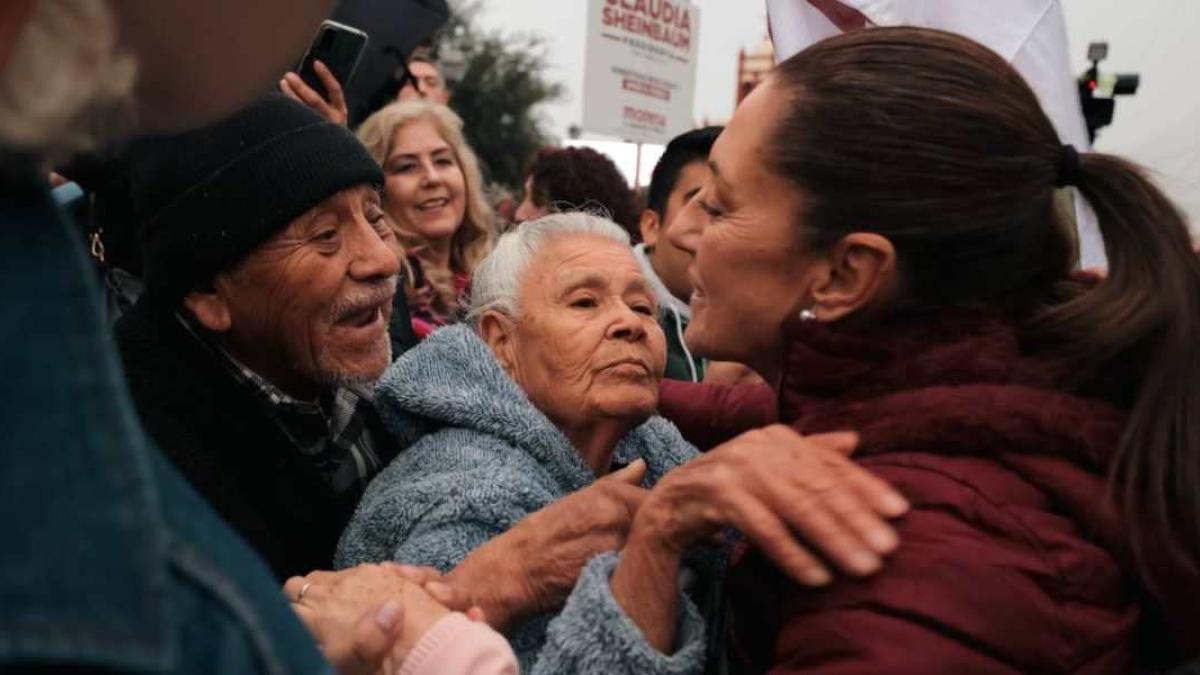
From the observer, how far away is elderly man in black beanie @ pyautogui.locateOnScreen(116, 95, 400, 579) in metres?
2.39

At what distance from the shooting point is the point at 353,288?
2.65 meters

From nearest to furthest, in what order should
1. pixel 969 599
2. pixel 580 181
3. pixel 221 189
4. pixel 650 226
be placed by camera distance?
1. pixel 969 599
2. pixel 221 189
3. pixel 650 226
4. pixel 580 181

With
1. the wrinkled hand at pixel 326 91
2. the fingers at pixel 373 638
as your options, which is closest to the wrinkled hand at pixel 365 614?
the fingers at pixel 373 638

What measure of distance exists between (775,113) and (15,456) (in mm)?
1262

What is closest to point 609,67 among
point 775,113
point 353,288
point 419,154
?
point 419,154

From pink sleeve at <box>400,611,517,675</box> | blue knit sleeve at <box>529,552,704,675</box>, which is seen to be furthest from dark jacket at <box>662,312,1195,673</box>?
pink sleeve at <box>400,611,517,675</box>

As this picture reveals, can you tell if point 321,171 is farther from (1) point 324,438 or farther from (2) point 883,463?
(2) point 883,463

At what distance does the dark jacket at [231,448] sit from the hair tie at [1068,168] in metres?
1.51

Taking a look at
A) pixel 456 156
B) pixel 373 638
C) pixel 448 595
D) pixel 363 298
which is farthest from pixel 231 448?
pixel 456 156

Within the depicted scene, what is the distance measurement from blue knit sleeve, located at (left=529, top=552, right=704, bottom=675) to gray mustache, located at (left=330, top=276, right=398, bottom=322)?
43.2 inches

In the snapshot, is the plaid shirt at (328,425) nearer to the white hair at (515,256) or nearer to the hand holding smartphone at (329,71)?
the white hair at (515,256)

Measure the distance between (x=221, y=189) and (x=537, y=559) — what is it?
106cm

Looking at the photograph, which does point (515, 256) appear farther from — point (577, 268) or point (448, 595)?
point (448, 595)

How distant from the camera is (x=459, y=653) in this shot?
5.47ft
